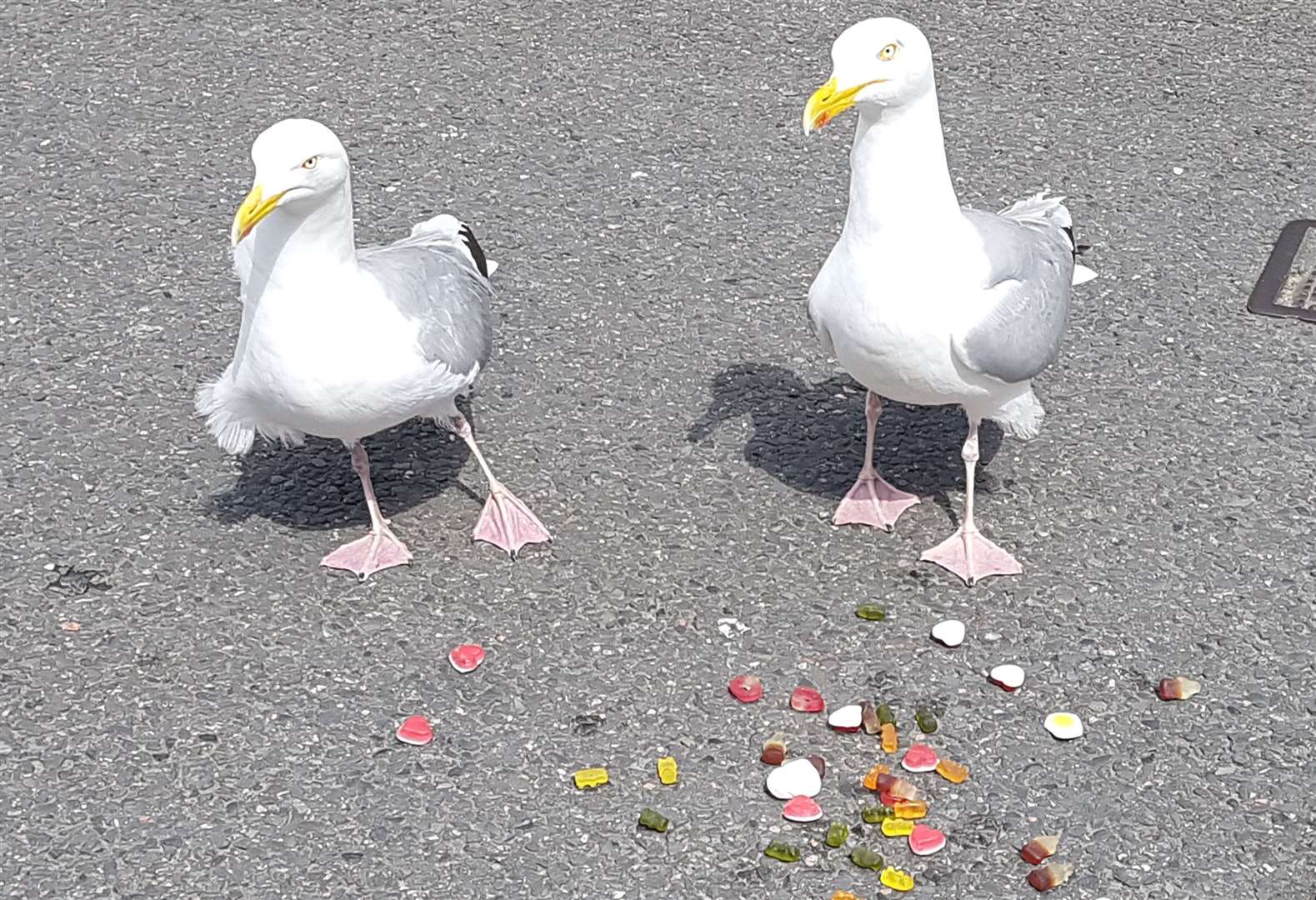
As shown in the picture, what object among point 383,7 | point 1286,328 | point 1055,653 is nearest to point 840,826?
point 1055,653

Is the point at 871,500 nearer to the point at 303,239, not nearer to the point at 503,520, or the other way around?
the point at 503,520

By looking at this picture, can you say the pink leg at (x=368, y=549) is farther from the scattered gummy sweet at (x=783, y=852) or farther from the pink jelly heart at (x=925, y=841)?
the pink jelly heart at (x=925, y=841)

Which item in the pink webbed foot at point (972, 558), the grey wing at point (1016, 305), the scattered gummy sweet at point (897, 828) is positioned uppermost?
the grey wing at point (1016, 305)

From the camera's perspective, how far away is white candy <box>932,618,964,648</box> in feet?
15.3

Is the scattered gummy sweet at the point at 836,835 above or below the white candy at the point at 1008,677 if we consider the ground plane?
below

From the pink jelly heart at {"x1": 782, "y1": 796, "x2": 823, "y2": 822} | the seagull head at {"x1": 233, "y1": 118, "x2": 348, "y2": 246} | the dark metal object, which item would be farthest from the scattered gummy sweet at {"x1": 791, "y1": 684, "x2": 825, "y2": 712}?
the dark metal object

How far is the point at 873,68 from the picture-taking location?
4.37m

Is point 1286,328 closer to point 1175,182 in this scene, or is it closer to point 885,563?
point 1175,182

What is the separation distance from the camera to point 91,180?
7027mm

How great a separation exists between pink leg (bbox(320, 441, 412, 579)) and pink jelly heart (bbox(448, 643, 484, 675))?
45cm

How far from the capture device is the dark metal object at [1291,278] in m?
6.04

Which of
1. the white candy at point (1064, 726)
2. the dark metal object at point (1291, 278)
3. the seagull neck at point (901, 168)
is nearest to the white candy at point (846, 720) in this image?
the white candy at point (1064, 726)

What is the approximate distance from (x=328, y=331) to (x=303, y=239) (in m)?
0.25

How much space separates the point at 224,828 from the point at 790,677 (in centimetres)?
149
